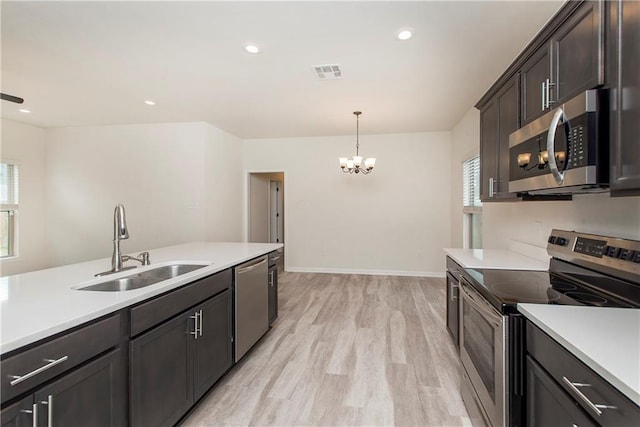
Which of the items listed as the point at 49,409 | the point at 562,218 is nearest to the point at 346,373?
the point at 49,409

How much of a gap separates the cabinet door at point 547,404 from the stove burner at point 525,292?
0.28 meters

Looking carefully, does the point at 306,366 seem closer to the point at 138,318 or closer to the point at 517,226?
the point at 138,318

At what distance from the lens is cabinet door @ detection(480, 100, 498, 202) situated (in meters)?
2.52

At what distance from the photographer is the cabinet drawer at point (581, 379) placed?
75 centimetres

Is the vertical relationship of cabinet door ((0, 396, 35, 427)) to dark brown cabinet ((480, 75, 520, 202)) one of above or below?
below

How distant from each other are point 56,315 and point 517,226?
341cm

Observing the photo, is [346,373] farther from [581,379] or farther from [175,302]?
[581,379]

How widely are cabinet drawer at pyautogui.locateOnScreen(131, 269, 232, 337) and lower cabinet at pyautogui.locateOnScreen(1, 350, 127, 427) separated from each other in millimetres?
167

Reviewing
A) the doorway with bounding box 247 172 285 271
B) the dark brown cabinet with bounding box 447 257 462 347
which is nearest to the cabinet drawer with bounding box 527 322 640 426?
the dark brown cabinet with bounding box 447 257 462 347

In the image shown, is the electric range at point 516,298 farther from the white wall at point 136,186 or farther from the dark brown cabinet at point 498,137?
the white wall at point 136,186

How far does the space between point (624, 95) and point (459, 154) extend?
4038 mm

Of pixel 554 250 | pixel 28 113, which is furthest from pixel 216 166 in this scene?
pixel 554 250

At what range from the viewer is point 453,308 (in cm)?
278

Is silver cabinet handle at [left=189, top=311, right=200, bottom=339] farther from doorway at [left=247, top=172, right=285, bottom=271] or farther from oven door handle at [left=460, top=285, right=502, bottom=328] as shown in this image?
doorway at [left=247, top=172, right=285, bottom=271]
